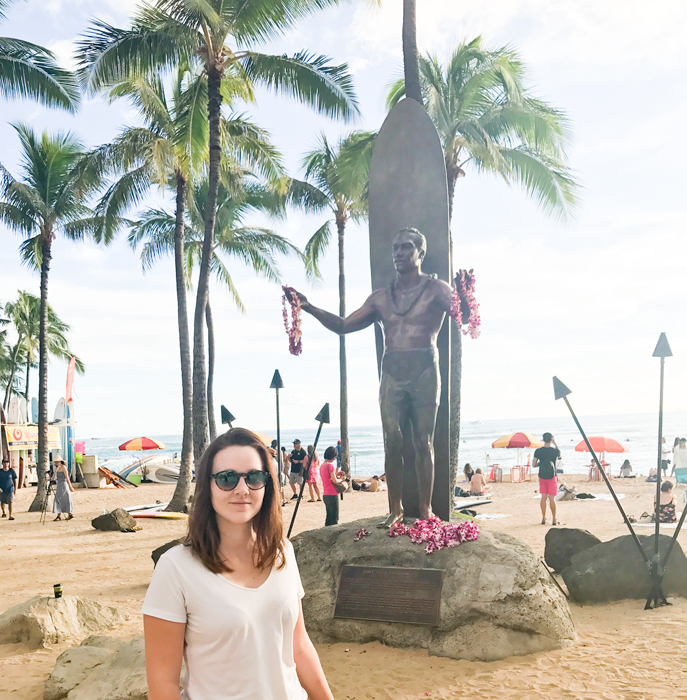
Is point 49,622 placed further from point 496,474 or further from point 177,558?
point 496,474

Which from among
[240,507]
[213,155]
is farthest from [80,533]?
[240,507]

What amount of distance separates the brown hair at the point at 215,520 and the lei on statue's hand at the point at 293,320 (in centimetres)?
452

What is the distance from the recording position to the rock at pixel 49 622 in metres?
5.61

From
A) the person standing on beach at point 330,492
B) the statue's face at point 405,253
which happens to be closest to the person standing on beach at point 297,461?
the person standing on beach at point 330,492

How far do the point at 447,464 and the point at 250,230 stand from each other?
67.0 feet

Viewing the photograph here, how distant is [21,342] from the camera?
137ft

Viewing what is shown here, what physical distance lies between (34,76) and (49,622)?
1132cm

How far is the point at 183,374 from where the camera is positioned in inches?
655

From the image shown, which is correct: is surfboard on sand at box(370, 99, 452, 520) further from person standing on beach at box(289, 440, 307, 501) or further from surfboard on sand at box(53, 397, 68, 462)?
surfboard on sand at box(53, 397, 68, 462)

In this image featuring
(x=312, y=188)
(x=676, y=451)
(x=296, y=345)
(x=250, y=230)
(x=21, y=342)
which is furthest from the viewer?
(x=21, y=342)

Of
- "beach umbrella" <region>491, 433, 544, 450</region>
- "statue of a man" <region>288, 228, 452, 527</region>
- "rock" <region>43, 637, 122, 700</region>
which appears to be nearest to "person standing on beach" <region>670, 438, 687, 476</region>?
"beach umbrella" <region>491, 433, 544, 450</region>

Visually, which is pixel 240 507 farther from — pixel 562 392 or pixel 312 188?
pixel 312 188

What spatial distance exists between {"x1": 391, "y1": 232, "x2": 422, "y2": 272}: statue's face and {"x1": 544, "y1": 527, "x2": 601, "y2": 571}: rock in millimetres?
3966

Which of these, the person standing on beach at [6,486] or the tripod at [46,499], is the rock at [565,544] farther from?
the person standing on beach at [6,486]
